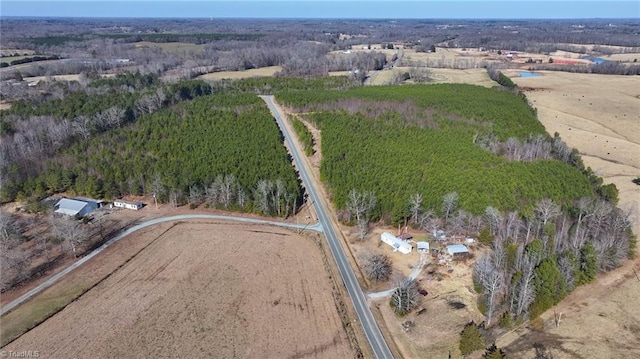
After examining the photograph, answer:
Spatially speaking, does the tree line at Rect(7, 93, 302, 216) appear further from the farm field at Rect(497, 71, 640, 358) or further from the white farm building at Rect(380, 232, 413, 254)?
the farm field at Rect(497, 71, 640, 358)

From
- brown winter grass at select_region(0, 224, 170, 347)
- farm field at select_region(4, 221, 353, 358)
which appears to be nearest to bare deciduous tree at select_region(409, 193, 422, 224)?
farm field at select_region(4, 221, 353, 358)

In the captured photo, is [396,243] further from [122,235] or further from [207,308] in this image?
[122,235]

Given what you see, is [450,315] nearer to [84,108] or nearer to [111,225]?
[111,225]

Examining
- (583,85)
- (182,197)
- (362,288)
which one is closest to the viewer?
(362,288)

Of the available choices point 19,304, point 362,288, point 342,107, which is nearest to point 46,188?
point 19,304

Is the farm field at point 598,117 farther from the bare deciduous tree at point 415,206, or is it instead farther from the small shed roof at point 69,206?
the small shed roof at point 69,206

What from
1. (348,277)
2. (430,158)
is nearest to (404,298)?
(348,277)
